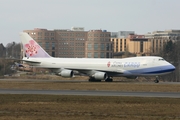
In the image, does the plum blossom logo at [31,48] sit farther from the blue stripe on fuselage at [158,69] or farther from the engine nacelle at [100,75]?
the blue stripe on fuselage at [158,69]

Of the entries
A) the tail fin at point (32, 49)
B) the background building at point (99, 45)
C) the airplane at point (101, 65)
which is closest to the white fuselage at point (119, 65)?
the airplane at point (101, 65)

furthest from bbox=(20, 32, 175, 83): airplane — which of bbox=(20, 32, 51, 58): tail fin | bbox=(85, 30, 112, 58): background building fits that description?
bbox=(85, 30, 112, 58): background building

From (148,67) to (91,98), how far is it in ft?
90.9

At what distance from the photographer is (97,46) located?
193000 mm

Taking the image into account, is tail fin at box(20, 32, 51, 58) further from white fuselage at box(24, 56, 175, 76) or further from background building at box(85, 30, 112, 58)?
background building at box(85, 30, 112, 58)

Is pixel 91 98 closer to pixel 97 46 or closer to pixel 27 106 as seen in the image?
pixel 27 106

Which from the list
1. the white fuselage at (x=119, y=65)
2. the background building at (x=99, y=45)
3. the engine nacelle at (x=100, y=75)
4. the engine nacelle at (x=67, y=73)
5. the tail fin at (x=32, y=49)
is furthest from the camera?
the background building at (x=99, y=45)

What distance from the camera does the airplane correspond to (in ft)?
206

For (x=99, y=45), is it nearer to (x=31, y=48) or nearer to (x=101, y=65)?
(x=31, y=48)

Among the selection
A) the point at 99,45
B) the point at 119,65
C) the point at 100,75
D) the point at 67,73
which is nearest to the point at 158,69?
the point at 119,65

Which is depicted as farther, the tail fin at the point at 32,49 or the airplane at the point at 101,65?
the tail fin at the point at 32,49

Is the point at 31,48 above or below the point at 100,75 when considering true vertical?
above

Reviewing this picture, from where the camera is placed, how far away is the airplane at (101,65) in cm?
6294

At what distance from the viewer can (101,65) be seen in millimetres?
65688
